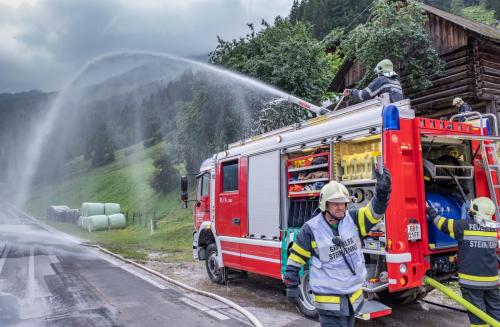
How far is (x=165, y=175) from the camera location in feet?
129

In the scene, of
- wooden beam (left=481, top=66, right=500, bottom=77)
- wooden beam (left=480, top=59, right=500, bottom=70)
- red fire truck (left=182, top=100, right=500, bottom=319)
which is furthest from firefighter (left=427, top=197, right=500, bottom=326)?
wooden beam (left=480, top=59, right=500, bottom=70)

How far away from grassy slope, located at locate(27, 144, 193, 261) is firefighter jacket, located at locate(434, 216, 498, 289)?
9627 mm

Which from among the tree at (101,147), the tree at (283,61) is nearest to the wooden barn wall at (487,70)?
the tree at (283,61)

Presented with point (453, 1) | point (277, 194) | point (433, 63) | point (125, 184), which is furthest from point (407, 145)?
point (453, 1)

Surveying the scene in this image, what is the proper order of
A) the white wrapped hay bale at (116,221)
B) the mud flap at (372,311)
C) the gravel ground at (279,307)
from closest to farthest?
the mud flap at (372,311) < the gravel ground at (279,307) < the white wrapped hay bale at (116,221)

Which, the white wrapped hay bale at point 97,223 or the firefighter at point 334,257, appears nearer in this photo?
the firefighter at point 334,257

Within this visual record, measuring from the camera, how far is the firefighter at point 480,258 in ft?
14.7

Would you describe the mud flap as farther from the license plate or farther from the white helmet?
the white helmet

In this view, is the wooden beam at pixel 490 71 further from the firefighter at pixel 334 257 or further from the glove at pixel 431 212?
the firefighter at pixel 334 257

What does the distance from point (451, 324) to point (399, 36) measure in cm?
1102

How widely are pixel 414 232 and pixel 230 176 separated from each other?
4.16 metres

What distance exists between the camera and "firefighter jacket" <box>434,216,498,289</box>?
4473mm

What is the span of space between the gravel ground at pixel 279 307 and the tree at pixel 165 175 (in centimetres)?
2897

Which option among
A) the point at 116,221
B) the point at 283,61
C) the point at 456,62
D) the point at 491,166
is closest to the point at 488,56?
the point at 456,62
